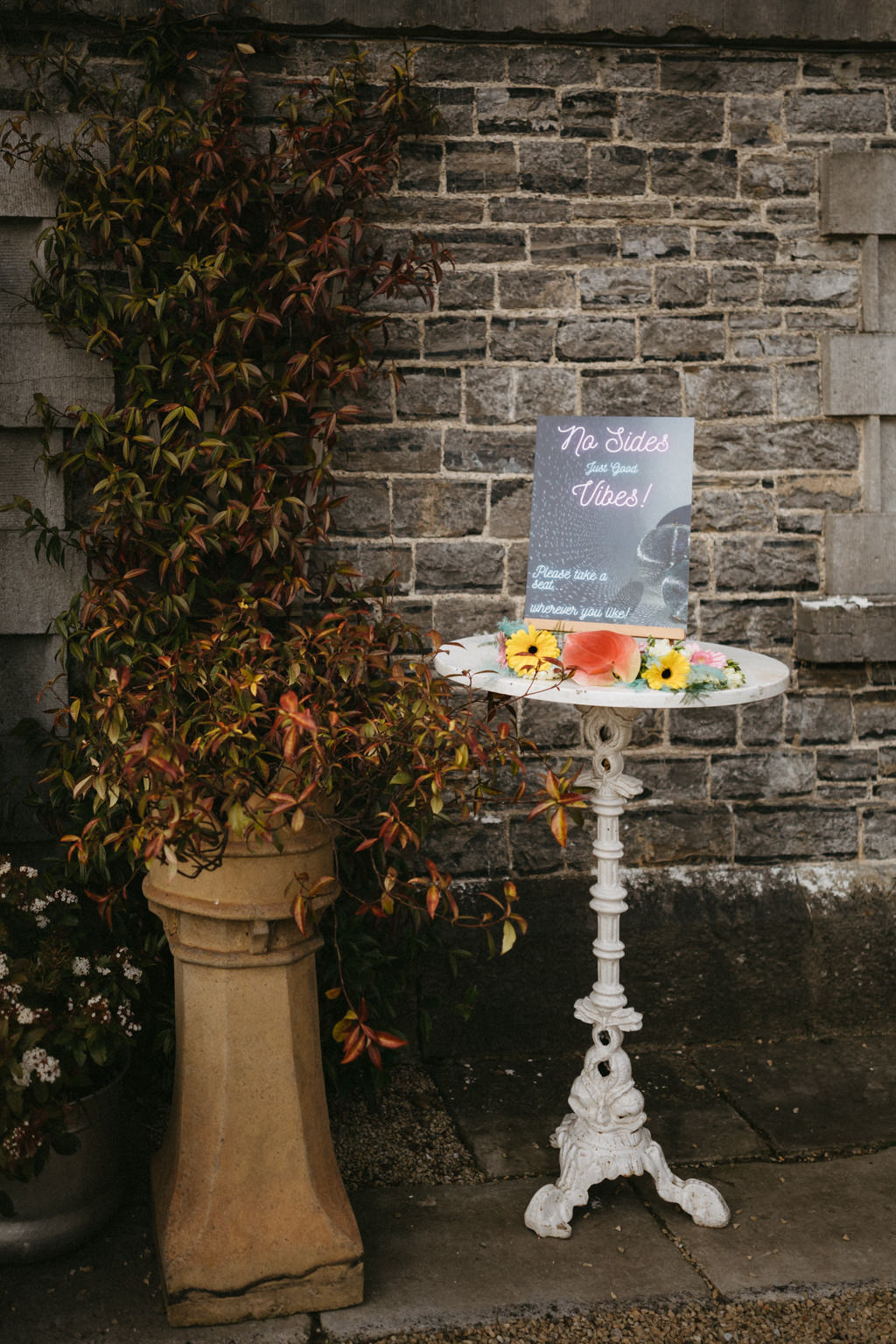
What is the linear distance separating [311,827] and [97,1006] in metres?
0.67

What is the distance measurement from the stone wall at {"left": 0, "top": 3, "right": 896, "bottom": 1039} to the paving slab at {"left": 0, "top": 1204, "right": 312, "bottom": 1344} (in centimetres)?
143

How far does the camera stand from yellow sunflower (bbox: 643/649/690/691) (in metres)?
2.44

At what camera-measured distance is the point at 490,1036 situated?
3643mm

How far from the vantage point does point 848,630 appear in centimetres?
363

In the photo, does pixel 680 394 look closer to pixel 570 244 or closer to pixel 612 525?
pixel 570 244

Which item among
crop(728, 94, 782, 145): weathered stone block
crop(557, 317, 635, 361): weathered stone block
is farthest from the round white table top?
crop(728, 94, 782, 145): weathered stone block

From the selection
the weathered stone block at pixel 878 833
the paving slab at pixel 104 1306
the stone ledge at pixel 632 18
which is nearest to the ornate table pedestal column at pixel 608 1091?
the paving slab at pixel 104 1306

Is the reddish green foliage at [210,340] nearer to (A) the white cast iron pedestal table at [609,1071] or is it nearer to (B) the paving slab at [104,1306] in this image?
(A) the white cast iron pedestal table at [609,1071]

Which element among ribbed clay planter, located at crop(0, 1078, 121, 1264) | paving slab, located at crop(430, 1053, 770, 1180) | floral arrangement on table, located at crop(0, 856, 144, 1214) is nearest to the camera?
floral arrangement on table, located at crop(0, 856, 144, 1214)

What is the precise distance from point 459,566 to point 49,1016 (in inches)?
69.2

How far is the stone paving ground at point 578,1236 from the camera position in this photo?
243cm

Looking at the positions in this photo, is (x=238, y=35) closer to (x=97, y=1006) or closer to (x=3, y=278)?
(x=3, y=278)

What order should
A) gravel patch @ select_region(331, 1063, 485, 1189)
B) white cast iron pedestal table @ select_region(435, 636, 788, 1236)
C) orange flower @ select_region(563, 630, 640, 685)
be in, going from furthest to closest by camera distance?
1. gravel patch @ select_region(331, 1063, 485, 1189)
2. white cast iron pedestal table @ select_region(435, 636, 788, 1236)
3. orange flower @ select_region(563, 630, 640, 685)

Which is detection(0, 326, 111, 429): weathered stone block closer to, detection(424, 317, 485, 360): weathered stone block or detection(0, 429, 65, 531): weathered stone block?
detection(0, 429, 65, 531): weathered stone block
